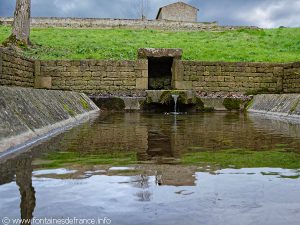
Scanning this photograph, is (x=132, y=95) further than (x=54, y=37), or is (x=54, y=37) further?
(x=54, y=37)

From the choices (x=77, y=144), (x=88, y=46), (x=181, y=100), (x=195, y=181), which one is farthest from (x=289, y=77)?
(x=195, y=181)

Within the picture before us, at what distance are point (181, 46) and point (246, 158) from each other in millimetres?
20938

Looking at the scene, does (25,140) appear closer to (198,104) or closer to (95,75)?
(198,104)

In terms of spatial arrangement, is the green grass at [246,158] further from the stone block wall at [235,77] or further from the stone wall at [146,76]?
the stone block wall at [235,77]

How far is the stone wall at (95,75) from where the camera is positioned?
1802 centimetres

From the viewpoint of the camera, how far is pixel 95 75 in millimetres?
18094

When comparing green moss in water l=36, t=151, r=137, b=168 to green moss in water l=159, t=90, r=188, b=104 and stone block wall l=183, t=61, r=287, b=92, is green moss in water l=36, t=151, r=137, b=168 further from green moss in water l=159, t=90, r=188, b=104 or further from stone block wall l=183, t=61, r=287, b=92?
stone block wall l=183, t=61, r=287, b=92

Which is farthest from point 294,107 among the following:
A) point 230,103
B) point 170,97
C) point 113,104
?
point 113,104

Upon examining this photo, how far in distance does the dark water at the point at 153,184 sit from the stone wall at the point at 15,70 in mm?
10430

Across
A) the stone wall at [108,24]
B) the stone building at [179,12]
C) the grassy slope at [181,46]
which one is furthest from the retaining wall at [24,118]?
the stone building at [179,12]

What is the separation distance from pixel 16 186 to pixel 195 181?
3.75 feet

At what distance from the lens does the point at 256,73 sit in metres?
18.6

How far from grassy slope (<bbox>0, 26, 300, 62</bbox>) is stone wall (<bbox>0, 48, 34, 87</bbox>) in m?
3.19

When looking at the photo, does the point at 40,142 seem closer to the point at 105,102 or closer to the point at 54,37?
the point at 105,102
